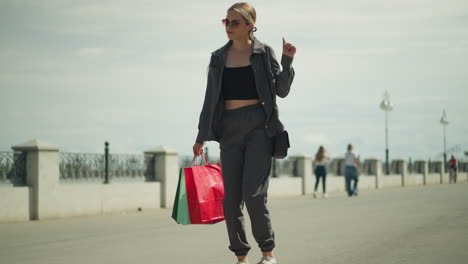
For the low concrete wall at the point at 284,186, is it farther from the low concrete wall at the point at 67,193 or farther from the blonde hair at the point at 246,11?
the blonde hair at the point at 246,11

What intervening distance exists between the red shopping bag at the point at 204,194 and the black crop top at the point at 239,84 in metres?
0.76

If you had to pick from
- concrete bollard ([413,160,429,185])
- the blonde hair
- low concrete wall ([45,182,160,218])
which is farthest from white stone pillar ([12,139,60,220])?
concrete bollard ([413,160,429,185])

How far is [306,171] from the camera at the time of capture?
2877 centimetres

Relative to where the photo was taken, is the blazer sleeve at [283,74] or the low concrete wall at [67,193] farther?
→ the low concrete wall at [67,193]

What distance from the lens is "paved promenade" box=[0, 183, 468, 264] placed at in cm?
692

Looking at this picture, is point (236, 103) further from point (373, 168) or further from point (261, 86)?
point (373, 168)

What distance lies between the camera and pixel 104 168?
53.7 ft

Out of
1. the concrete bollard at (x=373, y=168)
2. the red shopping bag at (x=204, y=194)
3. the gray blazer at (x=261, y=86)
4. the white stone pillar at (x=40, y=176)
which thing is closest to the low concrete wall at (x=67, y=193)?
the white stone pillar at (x=40, y=176)

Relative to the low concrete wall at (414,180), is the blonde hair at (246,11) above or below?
above

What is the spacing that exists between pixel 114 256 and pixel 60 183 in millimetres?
7517

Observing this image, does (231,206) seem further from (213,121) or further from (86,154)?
(86,154)

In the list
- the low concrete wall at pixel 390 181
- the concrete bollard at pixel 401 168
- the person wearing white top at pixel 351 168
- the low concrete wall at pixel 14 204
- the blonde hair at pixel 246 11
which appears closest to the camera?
the blonde hair at pixel 246 11

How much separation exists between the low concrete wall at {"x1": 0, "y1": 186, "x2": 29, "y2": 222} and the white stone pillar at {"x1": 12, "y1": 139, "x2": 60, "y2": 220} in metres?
0.19

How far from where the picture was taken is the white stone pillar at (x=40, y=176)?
1354 cm
